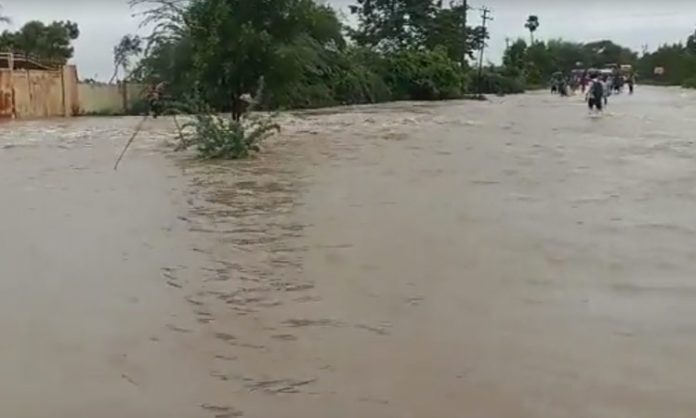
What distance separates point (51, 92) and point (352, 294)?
30.3 m

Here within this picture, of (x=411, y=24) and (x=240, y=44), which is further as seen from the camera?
(x=411, y=24)

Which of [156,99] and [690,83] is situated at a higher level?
[690,83]

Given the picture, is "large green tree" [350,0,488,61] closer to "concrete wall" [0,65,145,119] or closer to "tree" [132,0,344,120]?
"concrete wall" [0,65,145,119]

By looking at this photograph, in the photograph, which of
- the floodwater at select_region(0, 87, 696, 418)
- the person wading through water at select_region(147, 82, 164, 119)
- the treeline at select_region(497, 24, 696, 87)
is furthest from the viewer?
the treeline at select_region(497, 24, 696, 87)

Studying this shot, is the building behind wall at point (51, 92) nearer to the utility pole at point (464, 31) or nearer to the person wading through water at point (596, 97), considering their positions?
the person wading through water at point (596, 97)

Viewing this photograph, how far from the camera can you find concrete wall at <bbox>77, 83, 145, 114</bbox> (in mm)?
37594

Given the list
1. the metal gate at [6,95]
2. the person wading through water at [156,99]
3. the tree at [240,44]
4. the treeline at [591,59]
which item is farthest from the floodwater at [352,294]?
the treeline at [591,59]

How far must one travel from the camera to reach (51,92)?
35219 mm

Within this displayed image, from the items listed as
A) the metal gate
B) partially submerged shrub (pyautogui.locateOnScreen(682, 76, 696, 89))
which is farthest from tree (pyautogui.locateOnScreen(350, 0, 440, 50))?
the metal gate

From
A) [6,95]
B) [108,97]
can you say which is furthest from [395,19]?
[6,95]

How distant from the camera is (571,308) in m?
6.56

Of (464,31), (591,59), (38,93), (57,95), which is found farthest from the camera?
(591,59)

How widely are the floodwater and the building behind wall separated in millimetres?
19350

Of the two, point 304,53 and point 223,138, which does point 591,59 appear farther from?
point 223,138
